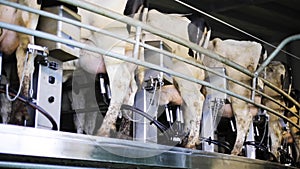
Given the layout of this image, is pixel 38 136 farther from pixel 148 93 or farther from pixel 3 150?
pixel 148 93

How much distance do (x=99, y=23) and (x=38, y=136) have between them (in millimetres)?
535

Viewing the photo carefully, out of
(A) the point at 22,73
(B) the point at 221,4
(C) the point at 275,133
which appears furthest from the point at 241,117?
(B) the point at 221,4

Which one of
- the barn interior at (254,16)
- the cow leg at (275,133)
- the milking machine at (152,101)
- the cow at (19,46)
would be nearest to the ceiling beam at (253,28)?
the barn interior at (254,16)

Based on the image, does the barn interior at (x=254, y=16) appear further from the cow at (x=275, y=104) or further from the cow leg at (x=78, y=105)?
the cow leg at (x=78, y=105)

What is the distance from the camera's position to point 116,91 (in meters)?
1.45

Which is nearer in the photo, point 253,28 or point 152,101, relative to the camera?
point 152,101

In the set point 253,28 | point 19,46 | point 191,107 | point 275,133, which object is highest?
point 253,28

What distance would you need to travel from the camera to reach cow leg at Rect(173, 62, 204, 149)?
1.83m

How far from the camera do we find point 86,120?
1.59m

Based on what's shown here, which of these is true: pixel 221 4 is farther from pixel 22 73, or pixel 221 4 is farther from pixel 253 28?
pixel 22 73

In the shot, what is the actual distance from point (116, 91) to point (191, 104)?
497 mm

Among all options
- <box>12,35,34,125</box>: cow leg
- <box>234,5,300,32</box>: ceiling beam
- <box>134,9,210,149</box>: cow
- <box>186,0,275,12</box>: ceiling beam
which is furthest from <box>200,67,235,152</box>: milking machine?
<box>234,5,300,32</box>: ceiling beam

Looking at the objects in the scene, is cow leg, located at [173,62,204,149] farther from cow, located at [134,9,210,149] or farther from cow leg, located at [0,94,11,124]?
cow leg, located at [0,94,11,124]

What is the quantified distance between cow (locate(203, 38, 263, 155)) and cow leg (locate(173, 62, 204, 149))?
284 mm
